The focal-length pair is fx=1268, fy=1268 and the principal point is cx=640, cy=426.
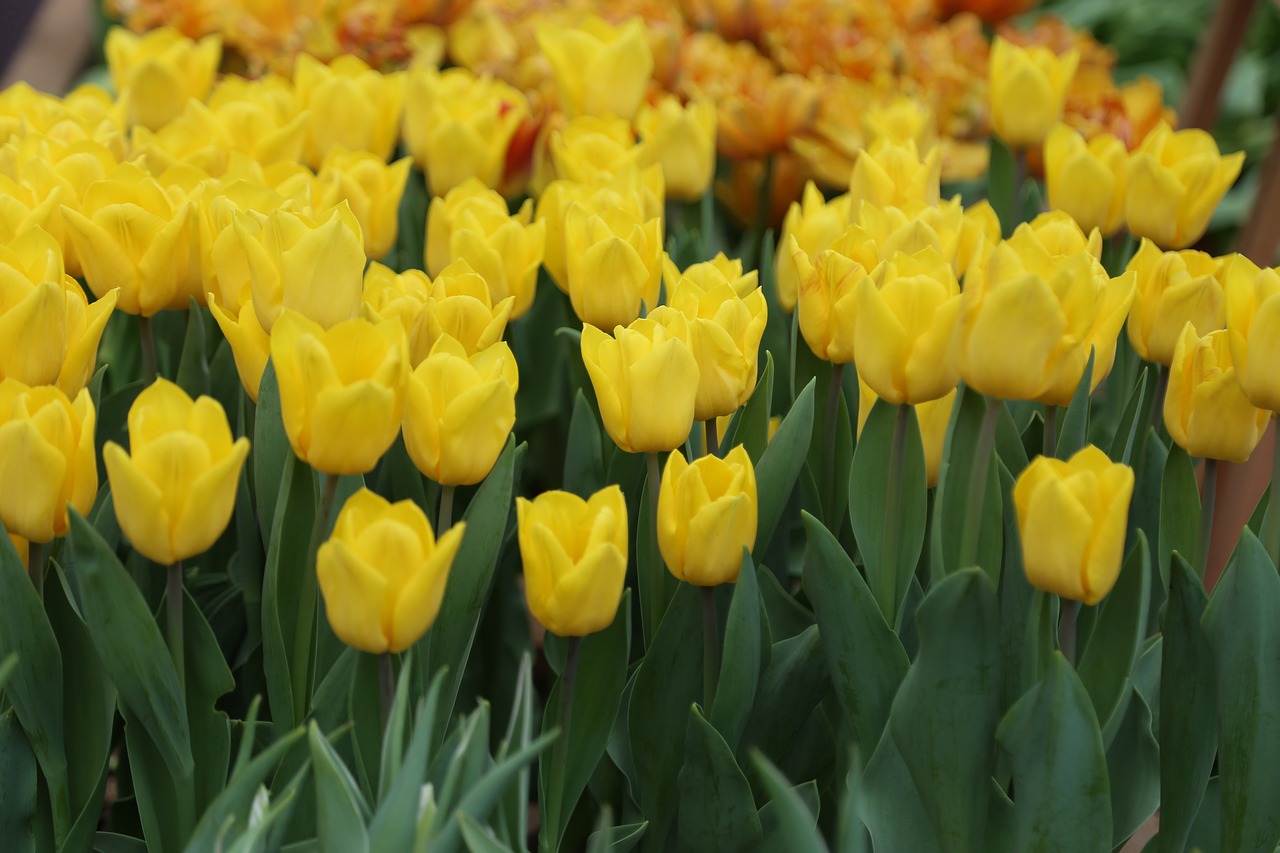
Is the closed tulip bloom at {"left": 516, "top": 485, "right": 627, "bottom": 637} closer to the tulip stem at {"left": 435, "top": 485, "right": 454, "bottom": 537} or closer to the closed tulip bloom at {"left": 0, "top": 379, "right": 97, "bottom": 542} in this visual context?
the tulip stem at {"left": 435, "top": 485, "right": 454, "bottom": 537}

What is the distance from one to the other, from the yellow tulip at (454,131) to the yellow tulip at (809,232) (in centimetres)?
32

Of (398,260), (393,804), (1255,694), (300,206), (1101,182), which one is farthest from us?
(398,260)

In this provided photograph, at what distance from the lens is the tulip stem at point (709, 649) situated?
0.76 meters

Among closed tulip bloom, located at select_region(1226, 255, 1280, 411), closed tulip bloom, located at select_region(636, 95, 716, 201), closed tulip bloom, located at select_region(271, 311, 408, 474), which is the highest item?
closed tulip bloom, located at select_region(1226, 255, 1280, 411)

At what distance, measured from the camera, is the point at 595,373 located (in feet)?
2.42

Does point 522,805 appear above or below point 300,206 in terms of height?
below

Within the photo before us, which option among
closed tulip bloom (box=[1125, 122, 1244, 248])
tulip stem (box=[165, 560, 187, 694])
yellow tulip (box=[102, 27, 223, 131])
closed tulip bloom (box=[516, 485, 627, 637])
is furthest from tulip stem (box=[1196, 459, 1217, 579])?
yellow tulip (box=[102, 27, 223, 131])

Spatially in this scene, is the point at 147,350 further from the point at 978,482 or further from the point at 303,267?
the point at 978,482

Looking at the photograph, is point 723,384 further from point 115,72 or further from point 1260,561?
point 115,72

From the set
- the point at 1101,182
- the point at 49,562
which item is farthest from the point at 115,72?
the point at 1101,182

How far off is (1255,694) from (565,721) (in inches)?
15.6

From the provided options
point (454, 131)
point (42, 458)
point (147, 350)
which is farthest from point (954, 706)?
point (454, 131)

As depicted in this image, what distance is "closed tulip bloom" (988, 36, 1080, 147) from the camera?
1.23 m

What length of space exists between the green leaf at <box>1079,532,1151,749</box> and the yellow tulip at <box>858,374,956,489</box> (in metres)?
0.15
